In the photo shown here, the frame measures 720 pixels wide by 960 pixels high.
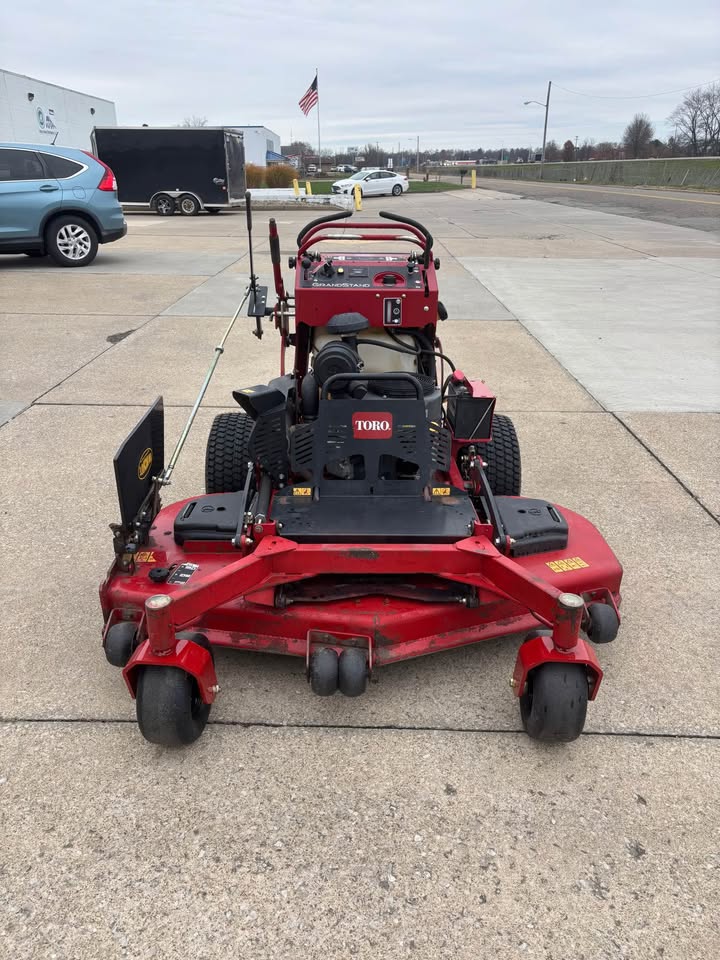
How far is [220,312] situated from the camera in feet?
26.6

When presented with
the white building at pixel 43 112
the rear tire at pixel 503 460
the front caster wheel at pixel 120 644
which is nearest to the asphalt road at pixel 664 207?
the rear tire at pixel 503 460

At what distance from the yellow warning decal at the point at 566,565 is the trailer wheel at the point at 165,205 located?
21201mm

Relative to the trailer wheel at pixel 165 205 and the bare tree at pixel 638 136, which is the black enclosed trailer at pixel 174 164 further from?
the bare tree at pixel 638 136

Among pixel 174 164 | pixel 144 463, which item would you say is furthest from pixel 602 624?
pixel 174 164

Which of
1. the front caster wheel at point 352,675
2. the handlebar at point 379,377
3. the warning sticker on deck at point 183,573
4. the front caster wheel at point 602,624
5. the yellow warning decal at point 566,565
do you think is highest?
the handlebar at point 379,377

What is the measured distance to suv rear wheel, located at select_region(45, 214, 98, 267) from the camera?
33.9ft

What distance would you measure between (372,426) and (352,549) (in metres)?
0.54

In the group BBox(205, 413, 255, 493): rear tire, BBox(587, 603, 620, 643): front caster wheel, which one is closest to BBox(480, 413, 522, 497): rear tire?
BBox(587, 603, 620, 643): front caster wheel

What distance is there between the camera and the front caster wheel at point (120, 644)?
7.75 feet

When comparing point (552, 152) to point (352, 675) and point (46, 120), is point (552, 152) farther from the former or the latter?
point (352, 675)

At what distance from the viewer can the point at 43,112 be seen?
2977 cm

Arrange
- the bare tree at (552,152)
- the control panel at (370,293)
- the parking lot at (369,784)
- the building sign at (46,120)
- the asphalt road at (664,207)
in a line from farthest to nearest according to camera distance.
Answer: the bare tree at (552,152) → the building sign at (46,120) → the asphalt road at (664,207) → the control panel at (370,293) → the parking lot at (369,784)

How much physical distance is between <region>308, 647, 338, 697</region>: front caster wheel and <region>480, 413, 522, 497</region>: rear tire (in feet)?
4.39

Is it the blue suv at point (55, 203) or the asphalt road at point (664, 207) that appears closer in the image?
the blue suv at point (55, 203)
